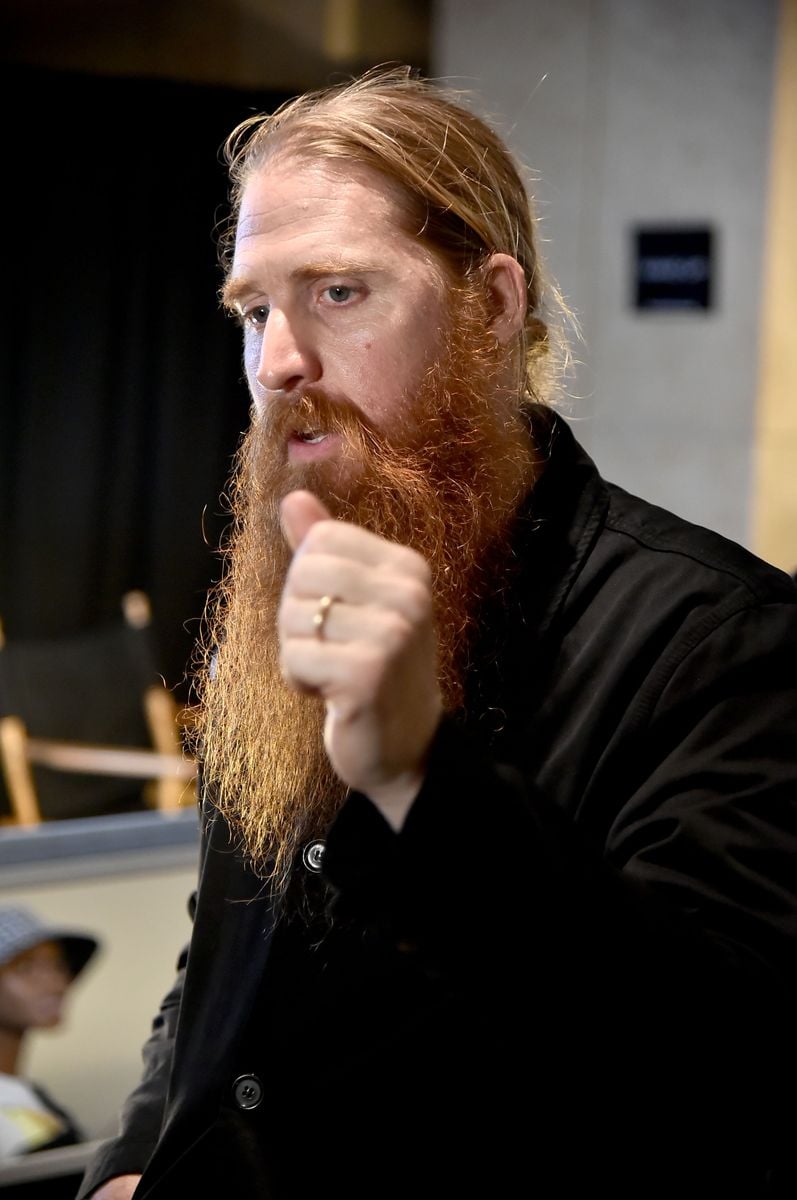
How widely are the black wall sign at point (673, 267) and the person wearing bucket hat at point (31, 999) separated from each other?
8.33ft

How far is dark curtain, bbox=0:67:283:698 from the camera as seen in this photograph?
4.41 metres

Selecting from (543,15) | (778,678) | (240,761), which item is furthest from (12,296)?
(778,678)

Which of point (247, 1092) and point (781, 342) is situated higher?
point (781, 342)

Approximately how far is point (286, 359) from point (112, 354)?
3570 millimetres

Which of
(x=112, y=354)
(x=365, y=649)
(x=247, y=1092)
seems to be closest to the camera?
(x=365, y=649)

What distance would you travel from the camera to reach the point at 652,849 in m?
1.02

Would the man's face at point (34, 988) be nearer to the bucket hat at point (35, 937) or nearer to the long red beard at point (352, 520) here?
the bucket hat at point (35, 937)

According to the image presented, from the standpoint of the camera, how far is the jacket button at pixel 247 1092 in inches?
50.7

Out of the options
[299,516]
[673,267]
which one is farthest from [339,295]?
[673,267]

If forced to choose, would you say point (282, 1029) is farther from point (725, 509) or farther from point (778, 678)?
point (725, 509)

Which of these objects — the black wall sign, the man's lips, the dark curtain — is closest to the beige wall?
the black wall sign

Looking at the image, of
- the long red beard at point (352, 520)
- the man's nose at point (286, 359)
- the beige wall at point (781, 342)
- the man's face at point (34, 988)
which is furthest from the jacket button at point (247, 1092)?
the beige wall at point (781, 342)

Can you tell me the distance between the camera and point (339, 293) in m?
1.34

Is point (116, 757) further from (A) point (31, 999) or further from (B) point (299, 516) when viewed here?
(B) point (299, 516)
